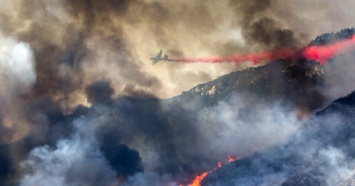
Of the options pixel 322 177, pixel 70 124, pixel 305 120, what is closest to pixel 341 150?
A: pixel 322 177

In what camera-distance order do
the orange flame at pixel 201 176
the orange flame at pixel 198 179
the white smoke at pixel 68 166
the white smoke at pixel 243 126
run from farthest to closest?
the white smoke at pixel 243 126, the white smoke at pixel 68 166, the orange flame at pixel 201 176, the orange flame at pixel 198 179

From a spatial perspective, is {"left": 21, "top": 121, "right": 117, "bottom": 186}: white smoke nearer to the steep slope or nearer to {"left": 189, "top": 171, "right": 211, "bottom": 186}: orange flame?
{"left": 189, "top": 171, "right": 211, "bottom": 186}: orange flame

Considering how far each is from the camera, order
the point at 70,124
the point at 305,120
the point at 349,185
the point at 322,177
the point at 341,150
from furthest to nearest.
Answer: the point at 70,124 → the point at 305,120 → the point at 341,150 → the point at 322,177 → the point at 349,185

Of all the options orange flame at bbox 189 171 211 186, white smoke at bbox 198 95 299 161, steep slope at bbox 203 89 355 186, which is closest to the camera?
steep slope at bbox 203 89 355 186

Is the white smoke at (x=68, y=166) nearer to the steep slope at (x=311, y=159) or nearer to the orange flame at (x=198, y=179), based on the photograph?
the orange flame at (x=198, y=179)

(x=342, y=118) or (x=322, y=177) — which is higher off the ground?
(x=342, y=118)

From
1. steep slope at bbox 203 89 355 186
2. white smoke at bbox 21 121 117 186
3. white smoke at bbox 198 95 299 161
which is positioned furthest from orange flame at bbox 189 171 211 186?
white smoke at bbox 21 121 117 186

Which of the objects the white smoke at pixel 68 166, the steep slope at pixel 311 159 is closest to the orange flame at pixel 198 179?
the steep slope at pixel 311 159

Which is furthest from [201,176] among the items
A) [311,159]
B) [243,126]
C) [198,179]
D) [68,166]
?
[68,166]

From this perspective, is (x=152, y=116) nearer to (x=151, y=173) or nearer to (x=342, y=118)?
(x=151, y=173)

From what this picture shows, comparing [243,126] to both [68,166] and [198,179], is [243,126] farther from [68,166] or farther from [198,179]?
[68,166]

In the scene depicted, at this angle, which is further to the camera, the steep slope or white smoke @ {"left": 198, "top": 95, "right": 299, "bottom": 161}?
white smoke @ {"left": 198, "top": 95, "right": 299, "bottom": 161}
